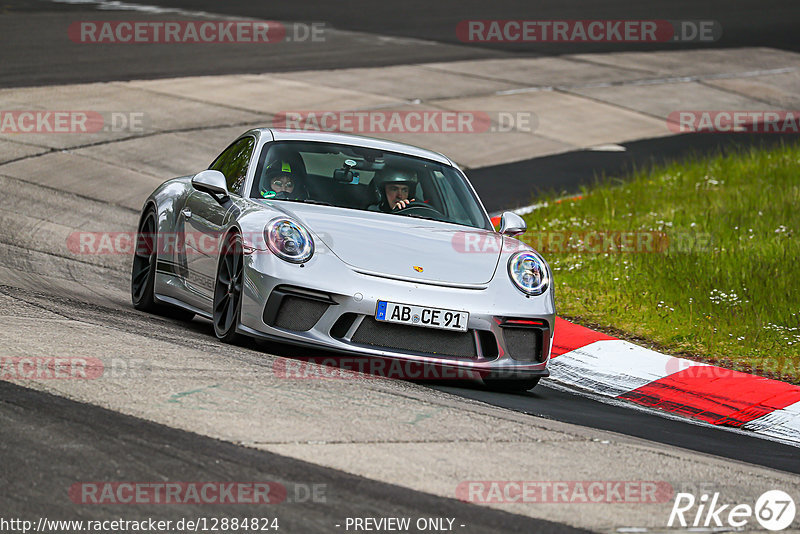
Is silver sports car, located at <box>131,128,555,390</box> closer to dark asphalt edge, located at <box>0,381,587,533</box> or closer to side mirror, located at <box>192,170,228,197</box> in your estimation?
side mirror, located at <box>192,170,228,197</box>

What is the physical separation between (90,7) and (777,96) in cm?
1398

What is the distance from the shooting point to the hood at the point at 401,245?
21.4 feet

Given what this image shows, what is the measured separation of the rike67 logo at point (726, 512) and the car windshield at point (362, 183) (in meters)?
3.30

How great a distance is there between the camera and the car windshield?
7395mm

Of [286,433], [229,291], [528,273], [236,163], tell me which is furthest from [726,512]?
[236,163]

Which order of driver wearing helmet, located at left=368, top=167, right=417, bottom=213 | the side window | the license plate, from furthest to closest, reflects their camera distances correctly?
the side window → driver wearing helmet, located at left=368, top=167, right=417, bottom=213 → the license plate

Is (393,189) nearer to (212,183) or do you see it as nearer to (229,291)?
(212,183)

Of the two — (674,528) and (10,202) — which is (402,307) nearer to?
(674,528)

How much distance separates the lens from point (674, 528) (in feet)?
13.9

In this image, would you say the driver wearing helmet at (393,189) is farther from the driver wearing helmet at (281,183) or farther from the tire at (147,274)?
the tire at (147,274)

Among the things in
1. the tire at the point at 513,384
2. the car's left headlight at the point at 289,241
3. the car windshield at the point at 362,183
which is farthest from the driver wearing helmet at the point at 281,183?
the tire at the point at 513,384

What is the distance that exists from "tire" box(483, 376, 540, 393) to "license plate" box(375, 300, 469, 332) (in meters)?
0.57

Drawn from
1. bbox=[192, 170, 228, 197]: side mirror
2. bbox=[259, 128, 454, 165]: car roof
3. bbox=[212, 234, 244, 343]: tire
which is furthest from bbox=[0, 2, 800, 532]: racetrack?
bbox=[259, 128, 454, 165]: car roof

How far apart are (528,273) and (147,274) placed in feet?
9.19
